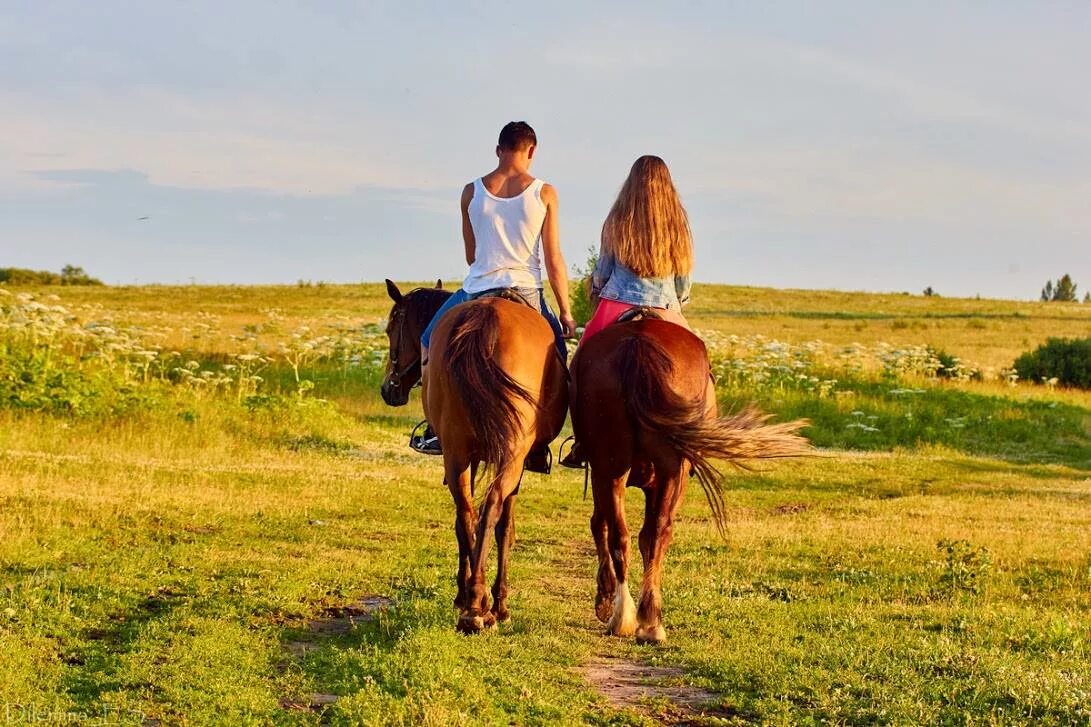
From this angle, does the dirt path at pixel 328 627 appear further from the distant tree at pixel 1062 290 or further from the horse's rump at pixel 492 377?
the distant tree at pixel 1062 290

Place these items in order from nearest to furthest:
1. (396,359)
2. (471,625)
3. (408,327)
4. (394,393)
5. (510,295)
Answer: (471,625) < (510,295) < (408,327) < (396,359) < (394,393)

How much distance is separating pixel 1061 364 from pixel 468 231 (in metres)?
31.3

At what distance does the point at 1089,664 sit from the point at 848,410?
18692mm

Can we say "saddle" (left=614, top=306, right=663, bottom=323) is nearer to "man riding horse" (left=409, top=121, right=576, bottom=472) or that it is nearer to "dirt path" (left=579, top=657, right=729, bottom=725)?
"man riding horse" (left=409, top=121, right=576, bottom=472)

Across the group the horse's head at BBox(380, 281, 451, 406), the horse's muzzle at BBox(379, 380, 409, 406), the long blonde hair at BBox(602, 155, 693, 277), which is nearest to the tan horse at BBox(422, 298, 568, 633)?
the long blonde hair at BBox(602, 155, 693, 277)

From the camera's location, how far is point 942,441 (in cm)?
2345

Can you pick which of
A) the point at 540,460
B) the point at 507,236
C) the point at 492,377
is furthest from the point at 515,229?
the point at 540,460

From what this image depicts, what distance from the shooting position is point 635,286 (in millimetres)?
7758

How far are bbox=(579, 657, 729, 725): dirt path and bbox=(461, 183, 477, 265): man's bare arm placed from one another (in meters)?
3.04

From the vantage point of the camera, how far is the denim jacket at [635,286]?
7.75m

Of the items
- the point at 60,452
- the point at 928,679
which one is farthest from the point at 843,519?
the point at 60,452

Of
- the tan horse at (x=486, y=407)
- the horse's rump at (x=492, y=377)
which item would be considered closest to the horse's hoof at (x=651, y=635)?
the tan horse at (x=486, y=407)

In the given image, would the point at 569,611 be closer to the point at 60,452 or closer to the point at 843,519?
the point at 843,519

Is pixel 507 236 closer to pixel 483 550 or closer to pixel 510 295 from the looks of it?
pixel 510 295
